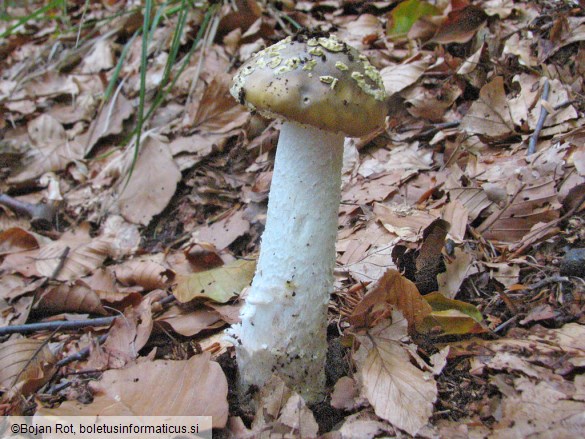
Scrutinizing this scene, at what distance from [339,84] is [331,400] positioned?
118 centimetres

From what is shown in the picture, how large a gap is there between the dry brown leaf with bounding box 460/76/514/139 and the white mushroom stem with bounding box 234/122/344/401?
1.53 m

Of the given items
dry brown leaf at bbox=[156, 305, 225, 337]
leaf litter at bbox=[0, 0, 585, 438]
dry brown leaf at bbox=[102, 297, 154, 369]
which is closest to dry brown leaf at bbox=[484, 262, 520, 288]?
leaf litter at bbox=[0, 0, 585, 438]

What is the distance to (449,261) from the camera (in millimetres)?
2295

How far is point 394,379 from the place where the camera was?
69.9 inches

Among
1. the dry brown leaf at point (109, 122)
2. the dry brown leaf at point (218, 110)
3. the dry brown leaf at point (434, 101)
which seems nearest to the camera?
the dry brown leaf at point (434, 101)

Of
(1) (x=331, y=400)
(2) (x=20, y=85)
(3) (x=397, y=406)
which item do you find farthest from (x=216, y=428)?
(2) (x=20, y=85)

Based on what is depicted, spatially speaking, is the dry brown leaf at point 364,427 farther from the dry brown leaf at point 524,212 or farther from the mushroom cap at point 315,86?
the dry brown leaf at point 524,212

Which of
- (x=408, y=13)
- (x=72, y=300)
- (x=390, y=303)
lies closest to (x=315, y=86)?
(x=390, y=303)

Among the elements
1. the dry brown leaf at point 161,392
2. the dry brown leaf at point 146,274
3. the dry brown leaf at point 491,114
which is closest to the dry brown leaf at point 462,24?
the dry brown leaf at point 491,114

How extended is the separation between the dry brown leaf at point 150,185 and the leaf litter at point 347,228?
0.7 inches

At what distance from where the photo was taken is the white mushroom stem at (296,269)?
179 centimetres

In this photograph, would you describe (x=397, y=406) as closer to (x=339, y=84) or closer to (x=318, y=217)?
(x=318, y=217)

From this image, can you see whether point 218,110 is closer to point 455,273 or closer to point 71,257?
point 71,257

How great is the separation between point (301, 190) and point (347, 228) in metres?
1.15
